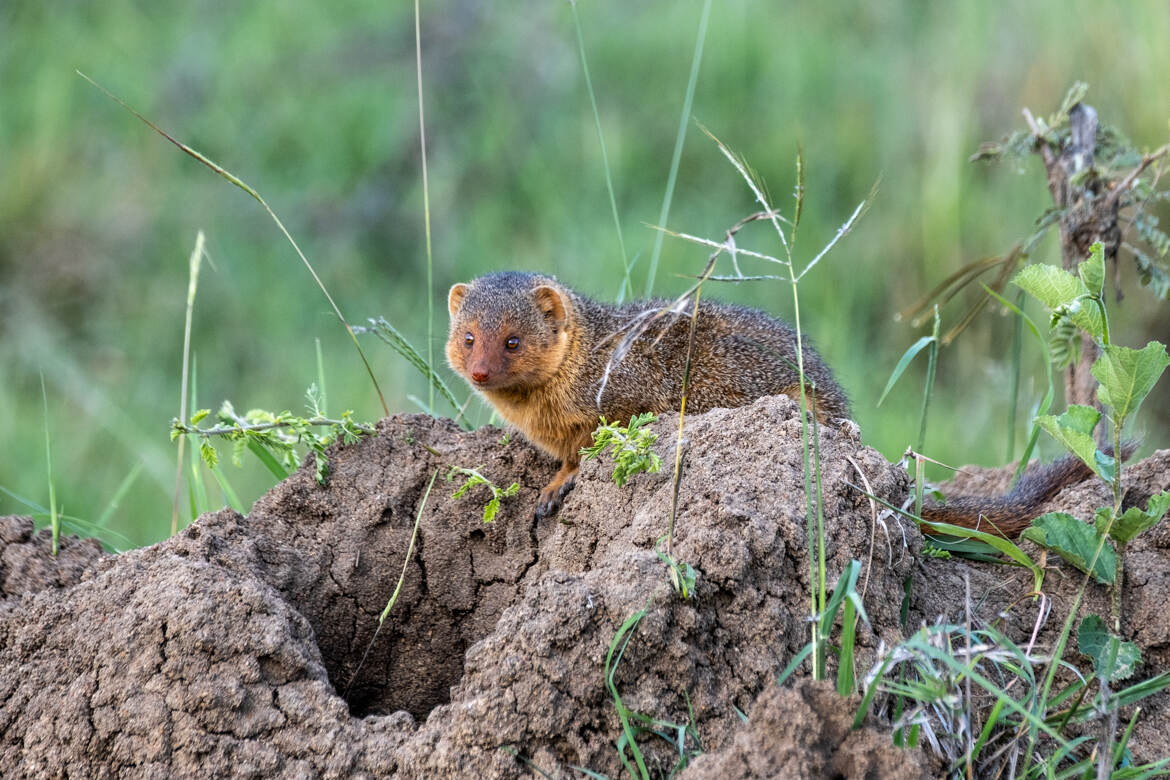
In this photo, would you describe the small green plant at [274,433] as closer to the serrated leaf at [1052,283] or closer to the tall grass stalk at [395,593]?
the tall grass stalk at [395,593]

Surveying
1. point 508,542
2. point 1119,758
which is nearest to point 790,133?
point 508,542

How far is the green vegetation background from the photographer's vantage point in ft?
20.1

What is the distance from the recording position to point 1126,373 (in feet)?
7.36

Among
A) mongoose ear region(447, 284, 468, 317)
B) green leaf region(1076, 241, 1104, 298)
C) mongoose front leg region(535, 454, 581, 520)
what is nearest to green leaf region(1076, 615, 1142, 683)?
green leaf region(1076, 241, 1104, 298)

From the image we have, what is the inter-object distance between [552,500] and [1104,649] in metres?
1.23

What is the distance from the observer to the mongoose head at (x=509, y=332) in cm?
342

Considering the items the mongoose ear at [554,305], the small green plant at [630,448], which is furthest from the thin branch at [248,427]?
the mongoose ear at [554,305]

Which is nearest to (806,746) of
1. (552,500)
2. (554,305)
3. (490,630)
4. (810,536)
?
(810,536)

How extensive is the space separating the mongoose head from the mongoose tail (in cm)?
117

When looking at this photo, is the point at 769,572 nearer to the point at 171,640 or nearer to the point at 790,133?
the point at 171,640

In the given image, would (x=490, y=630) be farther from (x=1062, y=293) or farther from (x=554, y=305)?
(x=1062, y=293)

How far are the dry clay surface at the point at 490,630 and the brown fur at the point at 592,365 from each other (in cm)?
53

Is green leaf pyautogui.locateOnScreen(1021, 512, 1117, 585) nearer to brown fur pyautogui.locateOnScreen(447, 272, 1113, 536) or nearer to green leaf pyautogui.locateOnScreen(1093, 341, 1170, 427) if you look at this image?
green leaf pyautogui.locateOnScreen(1093, 341, 1170, 427)

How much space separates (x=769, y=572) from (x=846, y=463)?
338 millimetres
